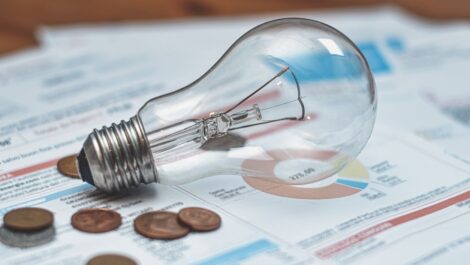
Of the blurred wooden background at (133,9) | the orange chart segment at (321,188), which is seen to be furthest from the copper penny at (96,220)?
the blurred wooden background at (133,9)

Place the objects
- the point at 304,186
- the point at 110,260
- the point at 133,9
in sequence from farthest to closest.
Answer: the point at 133,9, the point at 304,186, the point at 110,260

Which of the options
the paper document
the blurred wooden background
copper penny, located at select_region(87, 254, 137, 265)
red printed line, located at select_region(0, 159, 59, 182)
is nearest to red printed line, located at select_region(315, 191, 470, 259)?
the paper document

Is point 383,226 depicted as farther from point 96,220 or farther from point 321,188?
point 96,220

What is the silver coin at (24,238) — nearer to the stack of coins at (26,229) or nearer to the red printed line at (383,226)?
the stack of coins at (26,229)

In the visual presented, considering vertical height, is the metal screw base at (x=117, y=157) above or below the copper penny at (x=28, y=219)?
above

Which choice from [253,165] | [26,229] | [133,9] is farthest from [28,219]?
[133,9]

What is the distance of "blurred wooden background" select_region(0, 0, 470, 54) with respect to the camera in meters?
0.89

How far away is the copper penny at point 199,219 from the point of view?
20.7 inches

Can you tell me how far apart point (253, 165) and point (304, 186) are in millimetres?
42

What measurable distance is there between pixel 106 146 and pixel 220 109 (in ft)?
0.33

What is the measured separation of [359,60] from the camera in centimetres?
56

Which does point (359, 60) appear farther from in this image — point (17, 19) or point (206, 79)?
point (17, 19)

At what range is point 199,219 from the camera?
53 centimetres

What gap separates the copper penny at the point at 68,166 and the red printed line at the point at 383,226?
0.65 ft
